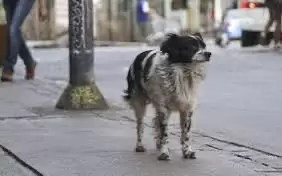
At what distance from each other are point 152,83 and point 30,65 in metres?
6.02

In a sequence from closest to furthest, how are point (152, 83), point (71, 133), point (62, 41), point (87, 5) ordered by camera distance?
point (152, 83)
point (71, 133)
point (87, 5)
point (62, 41)

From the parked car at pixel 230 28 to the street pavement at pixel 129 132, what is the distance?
41.2 feet

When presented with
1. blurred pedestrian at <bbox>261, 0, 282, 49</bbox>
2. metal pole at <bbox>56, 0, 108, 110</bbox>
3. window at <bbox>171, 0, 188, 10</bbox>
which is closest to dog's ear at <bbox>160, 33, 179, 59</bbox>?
metal pole at <bbox>56, 0, 108, 110</bbox>

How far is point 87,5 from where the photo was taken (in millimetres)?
8828

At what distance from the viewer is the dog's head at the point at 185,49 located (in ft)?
19.4

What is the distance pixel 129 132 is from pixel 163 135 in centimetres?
129

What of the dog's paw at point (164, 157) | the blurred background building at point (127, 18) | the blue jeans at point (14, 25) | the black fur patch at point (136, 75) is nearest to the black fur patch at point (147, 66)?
the black fur patch at point (136, 75)

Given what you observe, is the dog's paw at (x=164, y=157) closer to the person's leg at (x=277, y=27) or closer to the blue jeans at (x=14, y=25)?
the blue jeans at (x=14, y=25)

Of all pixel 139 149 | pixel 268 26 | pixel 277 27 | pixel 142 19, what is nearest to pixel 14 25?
pixel 139 149

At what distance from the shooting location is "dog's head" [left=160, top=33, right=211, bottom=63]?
5.93m

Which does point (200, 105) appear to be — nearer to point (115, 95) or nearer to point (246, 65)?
point (115, 95)

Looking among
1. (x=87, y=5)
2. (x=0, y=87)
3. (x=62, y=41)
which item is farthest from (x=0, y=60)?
(x=62, y=41)

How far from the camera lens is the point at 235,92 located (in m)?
10.4

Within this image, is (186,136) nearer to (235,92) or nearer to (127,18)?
(235,92)
